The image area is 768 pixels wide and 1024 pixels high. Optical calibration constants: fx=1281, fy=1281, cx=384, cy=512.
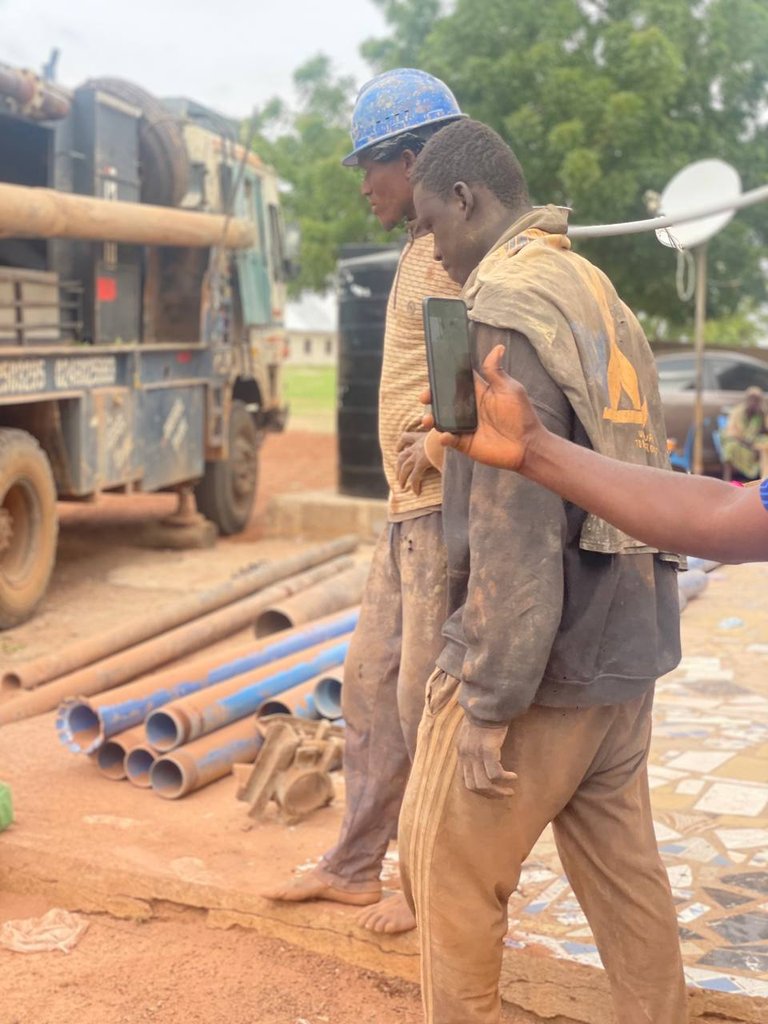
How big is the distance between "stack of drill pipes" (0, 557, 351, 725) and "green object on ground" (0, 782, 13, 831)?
1.37 m

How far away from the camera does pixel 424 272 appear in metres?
3.31

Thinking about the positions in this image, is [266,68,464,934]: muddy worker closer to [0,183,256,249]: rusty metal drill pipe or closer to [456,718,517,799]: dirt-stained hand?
[456,718,517,799]: dirt-stained hand

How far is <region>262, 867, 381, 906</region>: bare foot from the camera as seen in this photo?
3.61 m

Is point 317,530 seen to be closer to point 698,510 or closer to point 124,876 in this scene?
point 124,876

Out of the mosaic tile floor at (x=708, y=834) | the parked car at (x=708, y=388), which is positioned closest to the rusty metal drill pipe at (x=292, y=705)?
the mosaic tile floor at (x=708, y=834)

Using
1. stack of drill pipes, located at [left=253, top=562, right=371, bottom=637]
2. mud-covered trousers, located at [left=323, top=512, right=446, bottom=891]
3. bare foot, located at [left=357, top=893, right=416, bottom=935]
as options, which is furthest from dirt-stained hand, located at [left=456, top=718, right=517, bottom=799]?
stack of drill pipes, located at [left=253, top=562, right=371, bottom=637]

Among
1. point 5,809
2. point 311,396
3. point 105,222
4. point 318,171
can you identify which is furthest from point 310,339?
point 5,809

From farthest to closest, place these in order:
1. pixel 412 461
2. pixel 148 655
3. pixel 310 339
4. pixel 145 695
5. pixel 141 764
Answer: pixel 310 339
pixel 148 655
pixel 145 695
pixel 141 764
pixel 412 461

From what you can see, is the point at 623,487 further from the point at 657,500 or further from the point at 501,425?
the point at 501,425

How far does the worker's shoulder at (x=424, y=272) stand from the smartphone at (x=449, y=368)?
1.14m

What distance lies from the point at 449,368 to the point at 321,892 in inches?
82.1

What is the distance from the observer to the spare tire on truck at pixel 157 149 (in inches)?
387

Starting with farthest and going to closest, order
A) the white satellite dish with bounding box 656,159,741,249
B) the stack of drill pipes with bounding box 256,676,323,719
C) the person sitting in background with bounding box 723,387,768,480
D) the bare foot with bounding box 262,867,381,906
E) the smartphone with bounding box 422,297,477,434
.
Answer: the person sitting in background with bounding box 723,387,768,480 → the white satellite dish with bounding box 656,159,741,249 → the stack of drill pipes with bounding box 256,676,323,719 → the bare foot with bounding box 262,867,381,906 → the smartphone with bounding box 422,297,477,434

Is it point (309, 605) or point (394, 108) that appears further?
point (309, 605)
